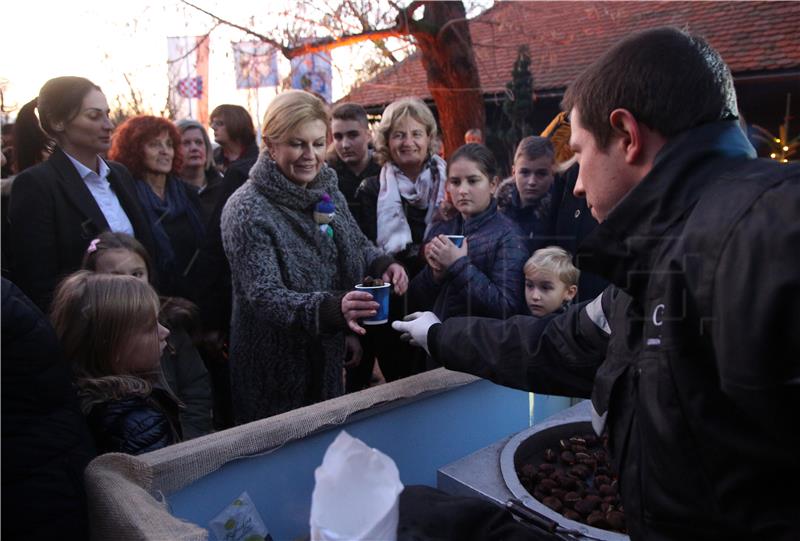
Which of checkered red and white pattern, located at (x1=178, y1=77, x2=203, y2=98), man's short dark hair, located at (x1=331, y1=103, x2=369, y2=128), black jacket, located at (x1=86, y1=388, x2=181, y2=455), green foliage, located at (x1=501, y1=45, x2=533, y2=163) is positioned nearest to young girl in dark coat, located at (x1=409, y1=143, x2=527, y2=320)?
man's short dark hair, located at (x1=331, y1=103, x2=369, y2=128)

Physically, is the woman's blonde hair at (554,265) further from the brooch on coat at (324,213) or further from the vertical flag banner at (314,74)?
A: the vertical flag banner at (314,74)

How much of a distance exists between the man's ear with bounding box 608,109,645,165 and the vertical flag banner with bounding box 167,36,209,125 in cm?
497

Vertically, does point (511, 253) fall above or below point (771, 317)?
below

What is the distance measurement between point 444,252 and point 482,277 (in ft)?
0.63

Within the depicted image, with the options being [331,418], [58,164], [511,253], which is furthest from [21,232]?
[511,253]

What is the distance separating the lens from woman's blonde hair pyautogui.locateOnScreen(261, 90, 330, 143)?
94.8 inches

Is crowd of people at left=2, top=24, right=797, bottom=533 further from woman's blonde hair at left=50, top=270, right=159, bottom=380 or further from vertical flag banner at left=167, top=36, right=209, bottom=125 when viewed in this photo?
vertical flag banner at left=167, top=36, right=209, bottom=125

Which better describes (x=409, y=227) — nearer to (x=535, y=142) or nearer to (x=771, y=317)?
(x=535, y=142)

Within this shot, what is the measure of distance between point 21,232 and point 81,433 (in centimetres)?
151

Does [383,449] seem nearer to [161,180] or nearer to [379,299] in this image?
[379,299]

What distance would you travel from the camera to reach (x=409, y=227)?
10.7 ft

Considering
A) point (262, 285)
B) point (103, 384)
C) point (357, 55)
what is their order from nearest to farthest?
point (103, 384) → point (262, 285) → point (357, 55)

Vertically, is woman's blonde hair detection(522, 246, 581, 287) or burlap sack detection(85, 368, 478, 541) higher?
woman's blonde hair detection(522, 246, 581, 287)

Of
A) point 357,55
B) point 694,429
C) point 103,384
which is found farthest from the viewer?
point 357,55
